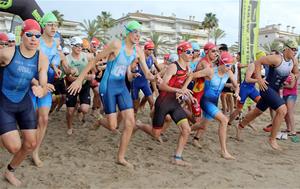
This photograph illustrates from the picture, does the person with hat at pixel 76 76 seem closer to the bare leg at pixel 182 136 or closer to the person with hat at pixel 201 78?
the person with hat at pixel 201 78

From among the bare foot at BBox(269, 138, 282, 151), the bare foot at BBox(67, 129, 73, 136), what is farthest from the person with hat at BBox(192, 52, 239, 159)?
the bare foot at BBox(67, 129, 73, 136)

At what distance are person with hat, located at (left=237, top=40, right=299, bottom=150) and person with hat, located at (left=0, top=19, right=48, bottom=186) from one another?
4347 millimetres

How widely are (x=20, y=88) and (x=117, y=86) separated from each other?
1.57 metres

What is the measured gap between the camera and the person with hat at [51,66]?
5.05 metres

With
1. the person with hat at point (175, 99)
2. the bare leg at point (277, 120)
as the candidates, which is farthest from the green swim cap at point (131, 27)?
the bare leg at point (277, 120)

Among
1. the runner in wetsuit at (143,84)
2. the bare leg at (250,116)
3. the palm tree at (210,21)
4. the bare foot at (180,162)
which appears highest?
the palm tree at (210,21)

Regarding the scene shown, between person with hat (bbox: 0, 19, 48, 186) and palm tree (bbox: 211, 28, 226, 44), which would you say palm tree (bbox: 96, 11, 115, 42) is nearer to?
palm tree (bbox: 211, 28, 226, 44)

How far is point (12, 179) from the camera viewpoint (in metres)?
4.32

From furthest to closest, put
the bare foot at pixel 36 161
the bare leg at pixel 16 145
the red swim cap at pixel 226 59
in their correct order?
the red swim cap at pixel 226 59, the bare foot at pixel 36 161, the bare leg at pixel 16 145

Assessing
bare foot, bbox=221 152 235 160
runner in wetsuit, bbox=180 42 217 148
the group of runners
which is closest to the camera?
the group of runners

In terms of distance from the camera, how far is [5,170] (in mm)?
4754

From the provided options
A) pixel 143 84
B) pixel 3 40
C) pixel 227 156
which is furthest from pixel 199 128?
pixel 3 40

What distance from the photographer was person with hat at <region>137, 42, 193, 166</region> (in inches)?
211

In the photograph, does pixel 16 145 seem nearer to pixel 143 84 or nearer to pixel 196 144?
pixel 196 144
